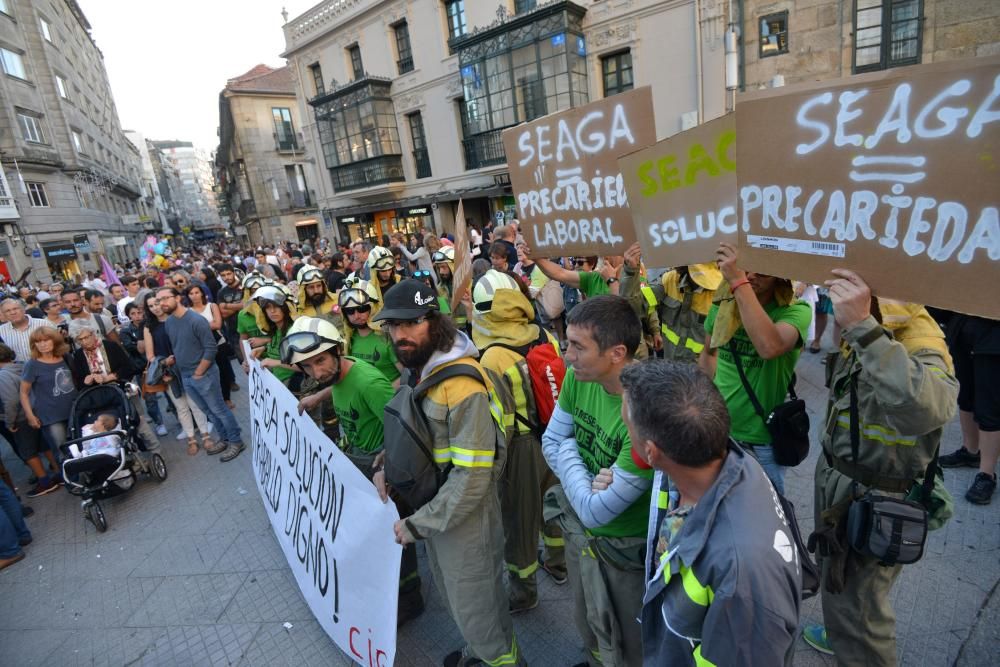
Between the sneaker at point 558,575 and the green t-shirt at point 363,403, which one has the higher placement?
the green t-shirt at point 363,403

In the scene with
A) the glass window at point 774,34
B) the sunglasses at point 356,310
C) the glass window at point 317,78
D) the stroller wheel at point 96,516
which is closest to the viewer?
the sunglasses at point 356,310

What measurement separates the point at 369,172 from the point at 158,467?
20.9 meters

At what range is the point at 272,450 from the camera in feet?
12.6

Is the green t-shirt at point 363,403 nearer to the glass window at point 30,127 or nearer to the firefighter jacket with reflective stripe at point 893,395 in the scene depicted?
the firefighter jacket with reflective stripe at point 893,395

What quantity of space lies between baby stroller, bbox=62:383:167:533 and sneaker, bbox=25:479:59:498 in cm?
106

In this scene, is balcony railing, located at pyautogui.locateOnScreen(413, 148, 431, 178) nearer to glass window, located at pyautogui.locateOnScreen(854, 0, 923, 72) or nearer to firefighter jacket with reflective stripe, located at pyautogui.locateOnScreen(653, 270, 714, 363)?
glass window, located at pyautogui.locateOnScreen(854, 0, 923, 72)

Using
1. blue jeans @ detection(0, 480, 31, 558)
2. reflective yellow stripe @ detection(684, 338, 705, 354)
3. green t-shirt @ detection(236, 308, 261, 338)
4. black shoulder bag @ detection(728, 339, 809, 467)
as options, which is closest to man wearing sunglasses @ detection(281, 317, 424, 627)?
black shoulder bag @ detection(728, 339, 809, 467)

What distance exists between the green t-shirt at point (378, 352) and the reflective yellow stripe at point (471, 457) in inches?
83.6

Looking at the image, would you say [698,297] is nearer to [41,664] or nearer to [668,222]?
[668,222]

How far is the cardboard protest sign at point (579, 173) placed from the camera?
2.75 meters

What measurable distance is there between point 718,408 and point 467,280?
201 centimetres

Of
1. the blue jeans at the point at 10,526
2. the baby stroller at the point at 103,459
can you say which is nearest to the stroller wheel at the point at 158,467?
the baby stroller at the point at 103,459

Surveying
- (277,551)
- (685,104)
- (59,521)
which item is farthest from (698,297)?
(685,104)

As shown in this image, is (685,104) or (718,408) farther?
(685,104)
